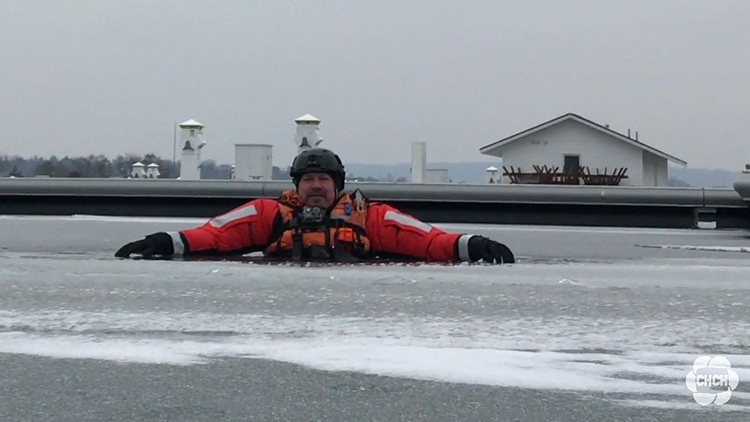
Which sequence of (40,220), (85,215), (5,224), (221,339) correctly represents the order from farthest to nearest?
(85,215) → (40,220) → (5,224) → (221,339)

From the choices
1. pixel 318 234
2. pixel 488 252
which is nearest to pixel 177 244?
pixel 318 234

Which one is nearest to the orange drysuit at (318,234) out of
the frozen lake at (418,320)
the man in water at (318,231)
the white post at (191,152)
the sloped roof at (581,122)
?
the man in water at (318,231)

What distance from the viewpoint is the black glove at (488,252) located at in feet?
21.9

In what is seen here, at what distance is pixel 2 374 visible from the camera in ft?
10.9

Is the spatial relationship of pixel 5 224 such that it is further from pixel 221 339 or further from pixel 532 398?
pixel 532 398

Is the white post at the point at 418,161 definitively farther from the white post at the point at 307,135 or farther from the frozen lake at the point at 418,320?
the frozen lake at the point at 418,320

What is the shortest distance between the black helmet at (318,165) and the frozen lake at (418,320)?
1.16 meters

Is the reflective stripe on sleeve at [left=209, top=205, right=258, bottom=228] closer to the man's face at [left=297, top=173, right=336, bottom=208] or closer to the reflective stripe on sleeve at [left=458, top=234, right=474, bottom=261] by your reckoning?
the man's face at [left=297, top=173, right=336, bottom=208]

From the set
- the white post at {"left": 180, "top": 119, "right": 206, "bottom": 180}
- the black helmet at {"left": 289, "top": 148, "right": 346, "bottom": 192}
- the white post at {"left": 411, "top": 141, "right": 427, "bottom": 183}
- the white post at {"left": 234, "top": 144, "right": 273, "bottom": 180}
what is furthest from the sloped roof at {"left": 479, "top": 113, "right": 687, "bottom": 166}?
the black helmet at {"left": 289, "top": 148, "right": 346, "bottom": 192}

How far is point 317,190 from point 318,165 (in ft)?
0.56

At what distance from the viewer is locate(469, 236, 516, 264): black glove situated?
6.68m

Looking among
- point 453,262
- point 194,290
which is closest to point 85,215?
point 453,262

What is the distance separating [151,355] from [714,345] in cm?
185

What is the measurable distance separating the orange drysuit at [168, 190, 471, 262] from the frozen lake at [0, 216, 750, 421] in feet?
2.24
